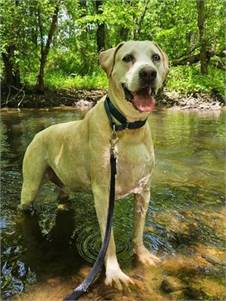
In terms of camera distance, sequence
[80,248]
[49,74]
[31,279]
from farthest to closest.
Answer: [49,74] < [80,248] < [31,279]

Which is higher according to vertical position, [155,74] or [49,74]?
[155,74]

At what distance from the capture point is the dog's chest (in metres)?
3.80

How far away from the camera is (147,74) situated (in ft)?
11.1

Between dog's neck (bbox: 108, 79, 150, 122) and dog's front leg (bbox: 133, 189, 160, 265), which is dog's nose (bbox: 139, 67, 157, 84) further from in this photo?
dog's front leg (bbox: 133, 189, 160, 265)

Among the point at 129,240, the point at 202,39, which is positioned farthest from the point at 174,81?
the point at 129,240

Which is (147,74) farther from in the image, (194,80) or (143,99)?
(194,80)

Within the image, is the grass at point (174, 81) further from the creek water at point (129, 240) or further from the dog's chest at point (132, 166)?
the dog's chest at point (132, 166)

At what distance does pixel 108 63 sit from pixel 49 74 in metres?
18.7

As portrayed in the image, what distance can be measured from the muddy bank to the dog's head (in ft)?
44.6

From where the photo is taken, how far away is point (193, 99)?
18594 millimetres

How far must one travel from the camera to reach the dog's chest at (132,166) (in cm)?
380

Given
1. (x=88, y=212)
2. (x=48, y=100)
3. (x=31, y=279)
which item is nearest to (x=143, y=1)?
(x=48, y=100)

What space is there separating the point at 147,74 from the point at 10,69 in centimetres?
1638

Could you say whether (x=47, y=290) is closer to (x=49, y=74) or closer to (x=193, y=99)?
(x=193, y=99)
